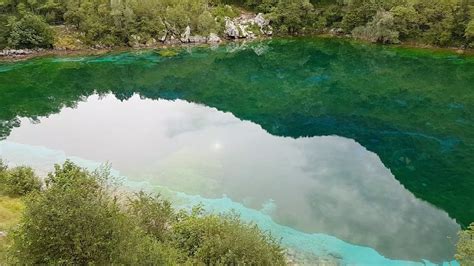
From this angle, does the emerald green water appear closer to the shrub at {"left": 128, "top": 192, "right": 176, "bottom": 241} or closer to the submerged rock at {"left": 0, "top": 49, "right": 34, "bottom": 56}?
the submerged rock at {"left": 0, "top": 49, "right": 34, "bottom": 56}

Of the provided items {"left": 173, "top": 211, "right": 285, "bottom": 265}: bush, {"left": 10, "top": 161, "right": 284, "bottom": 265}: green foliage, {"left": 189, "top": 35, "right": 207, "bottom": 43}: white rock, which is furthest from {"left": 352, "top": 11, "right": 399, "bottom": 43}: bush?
{"left": 10, "top": 161, "right": 284, "bottom": 265}: green foliage

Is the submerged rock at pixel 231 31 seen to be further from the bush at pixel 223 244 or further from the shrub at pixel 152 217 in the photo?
the bush at pixel 223 244

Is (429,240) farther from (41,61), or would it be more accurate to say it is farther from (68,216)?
(41,61)

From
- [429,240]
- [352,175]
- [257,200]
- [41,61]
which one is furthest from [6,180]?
[41,61]

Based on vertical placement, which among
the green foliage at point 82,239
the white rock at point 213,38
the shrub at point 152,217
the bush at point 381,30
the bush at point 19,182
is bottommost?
the white rock at point 213,38

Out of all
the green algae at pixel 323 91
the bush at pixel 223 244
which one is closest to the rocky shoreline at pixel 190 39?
the green algae at pixel 323 91
